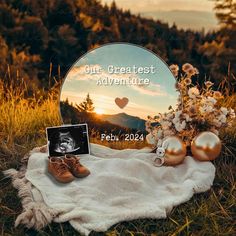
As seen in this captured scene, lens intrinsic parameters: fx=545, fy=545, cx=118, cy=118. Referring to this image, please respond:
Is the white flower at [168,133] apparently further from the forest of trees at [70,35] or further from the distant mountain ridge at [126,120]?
the forest of trees at [70,35]

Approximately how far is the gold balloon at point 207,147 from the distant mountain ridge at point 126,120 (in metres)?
0.52

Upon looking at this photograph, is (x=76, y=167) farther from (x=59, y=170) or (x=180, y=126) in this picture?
(x=180, y=126)

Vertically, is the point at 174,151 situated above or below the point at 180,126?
below

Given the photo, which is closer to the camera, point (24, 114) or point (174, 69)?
point (174, 69)

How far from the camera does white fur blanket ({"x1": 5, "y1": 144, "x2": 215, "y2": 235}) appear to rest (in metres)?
2.84

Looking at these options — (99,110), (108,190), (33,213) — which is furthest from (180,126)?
(33,213)

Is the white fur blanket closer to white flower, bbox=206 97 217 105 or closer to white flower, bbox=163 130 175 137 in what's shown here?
white flower, bbox=163 130 175 137

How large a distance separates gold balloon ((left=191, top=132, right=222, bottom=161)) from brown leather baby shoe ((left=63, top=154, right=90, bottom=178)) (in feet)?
2.31

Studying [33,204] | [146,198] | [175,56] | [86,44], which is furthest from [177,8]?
[33,204]

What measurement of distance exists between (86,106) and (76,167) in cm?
65

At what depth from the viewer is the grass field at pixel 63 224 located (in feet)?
9.29

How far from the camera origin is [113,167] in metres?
3.37

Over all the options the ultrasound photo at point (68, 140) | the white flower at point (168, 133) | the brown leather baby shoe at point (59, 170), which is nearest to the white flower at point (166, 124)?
the white flower at point (168, 133)

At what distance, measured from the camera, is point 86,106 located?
3.88m
